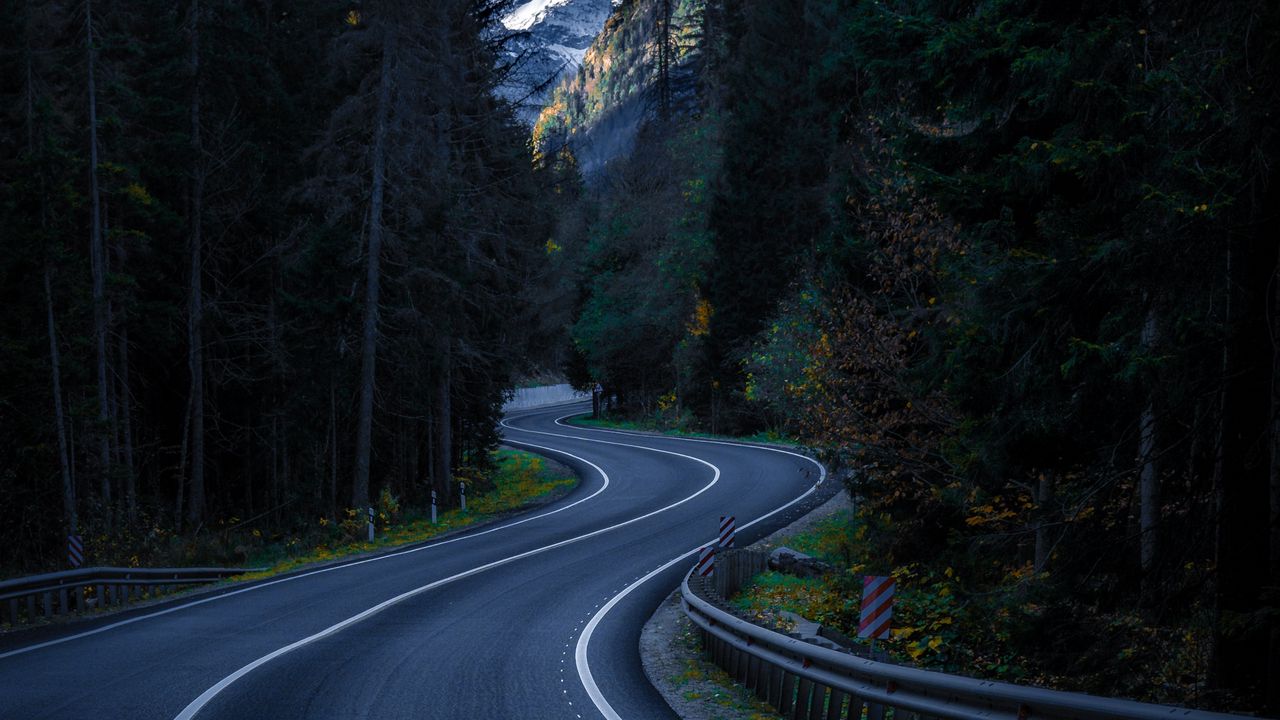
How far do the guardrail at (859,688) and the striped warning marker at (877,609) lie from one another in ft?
2.18

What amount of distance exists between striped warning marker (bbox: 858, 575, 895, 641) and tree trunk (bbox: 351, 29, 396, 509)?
20.1 m

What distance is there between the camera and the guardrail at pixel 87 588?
1445cm

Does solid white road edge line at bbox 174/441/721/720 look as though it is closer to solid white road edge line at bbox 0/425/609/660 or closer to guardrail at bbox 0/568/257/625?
solid white road edge line at bbox 0/425/609/660

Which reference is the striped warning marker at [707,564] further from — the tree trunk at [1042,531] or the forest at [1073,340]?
the tree trunk at [1042,531]

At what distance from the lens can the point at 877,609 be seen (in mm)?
8492

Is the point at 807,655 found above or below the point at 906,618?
above

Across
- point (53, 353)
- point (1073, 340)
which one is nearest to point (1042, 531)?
point (1073, 340)

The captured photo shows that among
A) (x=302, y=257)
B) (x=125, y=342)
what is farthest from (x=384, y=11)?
(x=125, y=342)

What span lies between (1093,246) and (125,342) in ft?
86.3

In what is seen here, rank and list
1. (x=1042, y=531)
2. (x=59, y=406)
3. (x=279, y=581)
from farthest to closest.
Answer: (x=59, y=406)
(x=279, y=581)
(x=1042, y=531)

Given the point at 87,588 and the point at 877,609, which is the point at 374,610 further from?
the point at 877,609

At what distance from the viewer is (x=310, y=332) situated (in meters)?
28.8

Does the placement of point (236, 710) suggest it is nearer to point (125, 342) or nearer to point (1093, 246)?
point (1093, 246)

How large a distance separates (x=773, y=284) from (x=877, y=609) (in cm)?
3475
